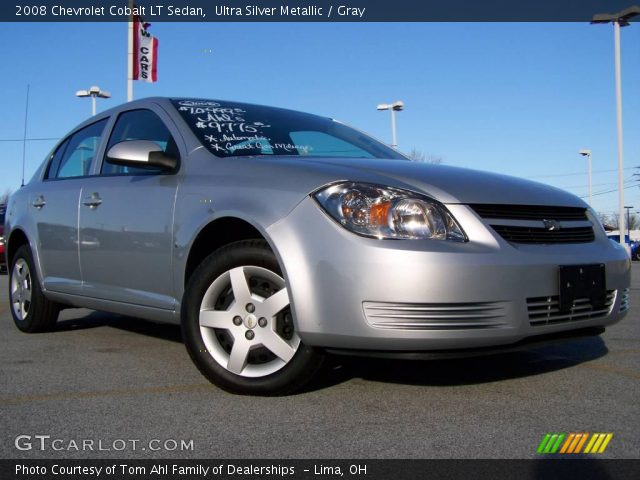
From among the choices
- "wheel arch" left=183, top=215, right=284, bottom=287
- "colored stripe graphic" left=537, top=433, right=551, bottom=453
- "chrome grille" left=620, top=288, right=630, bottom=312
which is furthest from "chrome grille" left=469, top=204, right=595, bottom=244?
"wheel arch" left=183, top=215, right=284, bottom=287

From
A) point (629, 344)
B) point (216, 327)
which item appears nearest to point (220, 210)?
point (216, 327)

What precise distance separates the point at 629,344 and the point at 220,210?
2868mm

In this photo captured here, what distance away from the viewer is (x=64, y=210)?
193 inches

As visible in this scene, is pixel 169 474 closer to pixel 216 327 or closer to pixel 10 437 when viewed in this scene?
pixel 10 437

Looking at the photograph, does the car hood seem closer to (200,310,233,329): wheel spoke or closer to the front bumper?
the front bumper

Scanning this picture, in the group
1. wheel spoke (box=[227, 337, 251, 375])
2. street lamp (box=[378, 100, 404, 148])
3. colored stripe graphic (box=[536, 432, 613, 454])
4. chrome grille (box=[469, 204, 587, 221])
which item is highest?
street lamp (box=[378, 100, 404, 148])

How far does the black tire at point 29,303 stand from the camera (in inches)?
211

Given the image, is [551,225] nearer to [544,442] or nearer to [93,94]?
[544,442]

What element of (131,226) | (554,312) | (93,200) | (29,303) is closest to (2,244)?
(29,303)

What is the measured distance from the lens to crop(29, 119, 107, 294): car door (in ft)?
15.7

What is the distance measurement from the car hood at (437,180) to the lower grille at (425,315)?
1.59 ft

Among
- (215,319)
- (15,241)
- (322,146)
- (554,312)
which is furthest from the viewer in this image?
(15,241)

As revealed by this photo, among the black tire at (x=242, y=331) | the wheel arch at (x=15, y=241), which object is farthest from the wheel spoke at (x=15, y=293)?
the black tire at (x=242, y=331)
